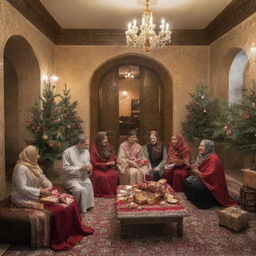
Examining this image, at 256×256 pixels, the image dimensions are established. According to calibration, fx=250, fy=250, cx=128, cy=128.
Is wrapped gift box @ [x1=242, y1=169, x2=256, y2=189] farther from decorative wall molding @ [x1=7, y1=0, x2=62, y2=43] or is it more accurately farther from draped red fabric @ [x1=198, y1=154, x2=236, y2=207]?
decorative wall molding @ [x1=7, y1=0, x2=62, y2=43]

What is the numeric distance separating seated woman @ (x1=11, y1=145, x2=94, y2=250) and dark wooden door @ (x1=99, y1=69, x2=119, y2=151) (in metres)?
5.15

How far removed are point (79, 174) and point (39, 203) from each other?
4.29 feet

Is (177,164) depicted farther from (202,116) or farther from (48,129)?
(48,129)

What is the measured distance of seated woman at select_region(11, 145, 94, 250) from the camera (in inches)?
133

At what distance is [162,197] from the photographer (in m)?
3.94

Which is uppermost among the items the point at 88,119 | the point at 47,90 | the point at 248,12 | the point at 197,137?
the point at 248,12

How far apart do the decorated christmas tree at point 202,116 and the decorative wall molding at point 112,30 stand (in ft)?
5.69

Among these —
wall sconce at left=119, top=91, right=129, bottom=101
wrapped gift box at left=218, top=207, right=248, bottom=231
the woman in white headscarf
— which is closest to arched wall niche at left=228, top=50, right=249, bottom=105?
wall sconce at left=119, top=91, right=129, bottom=101

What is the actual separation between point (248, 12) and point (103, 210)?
17.2ft

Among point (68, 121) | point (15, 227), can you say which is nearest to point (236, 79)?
point (68, 121)

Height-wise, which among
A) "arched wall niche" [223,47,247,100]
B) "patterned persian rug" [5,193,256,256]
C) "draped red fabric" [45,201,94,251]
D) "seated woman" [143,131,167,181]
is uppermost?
"arched wall niche" [223,47,247,100]

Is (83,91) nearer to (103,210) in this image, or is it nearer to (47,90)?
(47,90)

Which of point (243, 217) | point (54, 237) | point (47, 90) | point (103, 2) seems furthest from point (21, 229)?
point (103, 2)

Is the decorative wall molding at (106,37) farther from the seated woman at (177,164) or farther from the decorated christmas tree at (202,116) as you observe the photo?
the seated woman at (177,164)
